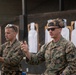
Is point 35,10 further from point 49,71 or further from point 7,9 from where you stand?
point 49,71

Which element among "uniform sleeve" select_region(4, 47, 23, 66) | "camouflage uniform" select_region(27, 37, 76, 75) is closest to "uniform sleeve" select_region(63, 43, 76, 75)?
"camouflage uniform" select_region(27, 37, 76, 75)

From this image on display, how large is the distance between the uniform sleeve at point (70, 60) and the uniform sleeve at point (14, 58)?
1.07 meters

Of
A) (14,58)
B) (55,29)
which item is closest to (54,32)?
(55,29)

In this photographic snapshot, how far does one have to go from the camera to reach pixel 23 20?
8469 millimetres

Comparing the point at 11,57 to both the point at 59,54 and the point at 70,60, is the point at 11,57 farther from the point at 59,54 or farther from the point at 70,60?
the point at 70,60

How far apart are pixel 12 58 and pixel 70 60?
1.17 meters

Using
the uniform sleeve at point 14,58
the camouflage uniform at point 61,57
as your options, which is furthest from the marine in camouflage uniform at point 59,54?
the uniform sleeve at point 14,58

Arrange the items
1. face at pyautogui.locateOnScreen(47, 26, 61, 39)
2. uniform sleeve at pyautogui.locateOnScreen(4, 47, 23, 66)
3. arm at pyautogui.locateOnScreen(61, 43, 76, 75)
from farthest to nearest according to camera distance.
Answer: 1. uniform sleeve at pyautogui.locateOnScreen(4, 47, 23, 66)
2. face at pyautogui.locateOnScreen(47, 26, 61, 39)
3. arm at pyautogui.locateOnScreen(61, 43, 76, 75)

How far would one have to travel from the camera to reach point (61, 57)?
3734 mm

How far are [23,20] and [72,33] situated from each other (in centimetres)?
216

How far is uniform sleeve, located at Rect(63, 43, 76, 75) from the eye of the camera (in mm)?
3617

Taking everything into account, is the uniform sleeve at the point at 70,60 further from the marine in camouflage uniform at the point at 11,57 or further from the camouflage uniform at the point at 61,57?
the marine in camouflage uniform at the point at 11,57

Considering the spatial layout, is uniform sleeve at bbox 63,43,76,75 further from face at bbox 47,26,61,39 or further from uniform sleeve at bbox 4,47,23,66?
uniform sleeve at bbox 4,47,23,66

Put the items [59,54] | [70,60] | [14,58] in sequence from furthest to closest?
[14,58], [59,54], [70,60]
